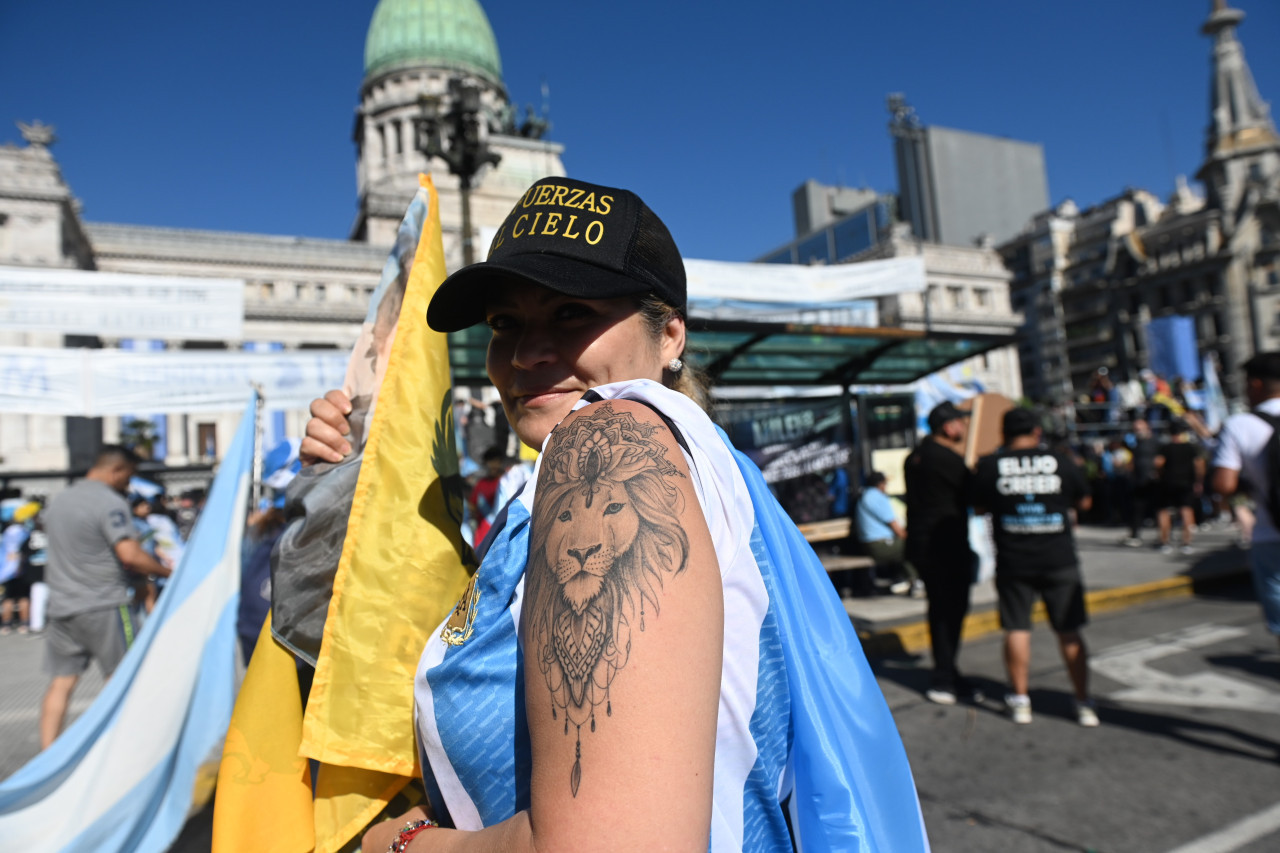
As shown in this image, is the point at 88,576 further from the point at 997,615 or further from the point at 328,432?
the point at 997,615

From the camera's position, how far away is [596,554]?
30.5 inches

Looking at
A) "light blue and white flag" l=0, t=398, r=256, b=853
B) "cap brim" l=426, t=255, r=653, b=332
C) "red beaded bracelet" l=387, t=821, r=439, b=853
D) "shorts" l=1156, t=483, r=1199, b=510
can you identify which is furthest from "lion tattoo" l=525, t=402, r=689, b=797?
"shorts" l=1156, t=483, r=1199, b=510

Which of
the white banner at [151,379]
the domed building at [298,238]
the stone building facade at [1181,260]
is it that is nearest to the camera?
the white banner at [151,379]

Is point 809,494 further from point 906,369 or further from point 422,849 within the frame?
point 422,849

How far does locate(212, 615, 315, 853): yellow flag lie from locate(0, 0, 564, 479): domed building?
28.7m

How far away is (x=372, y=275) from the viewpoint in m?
55.8

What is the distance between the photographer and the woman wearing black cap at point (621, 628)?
722 mm

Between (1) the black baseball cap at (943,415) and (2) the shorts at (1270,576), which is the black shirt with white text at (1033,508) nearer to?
(1) the black baseball cap at (943,415)

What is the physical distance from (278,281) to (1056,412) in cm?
5032

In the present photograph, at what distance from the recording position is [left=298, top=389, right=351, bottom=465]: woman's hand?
1560 millimetres

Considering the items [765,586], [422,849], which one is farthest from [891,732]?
[422,849]

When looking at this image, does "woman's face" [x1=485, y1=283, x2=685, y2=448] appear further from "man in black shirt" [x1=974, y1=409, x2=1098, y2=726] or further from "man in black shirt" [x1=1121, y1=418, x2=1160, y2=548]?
"man in black shirt" [x1=1121, y1=418, x2=1160, y2=548]

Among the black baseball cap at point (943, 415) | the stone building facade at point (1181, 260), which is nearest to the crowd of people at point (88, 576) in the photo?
the black baseball cap at point (943, 415)

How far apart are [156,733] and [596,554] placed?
3416mm
